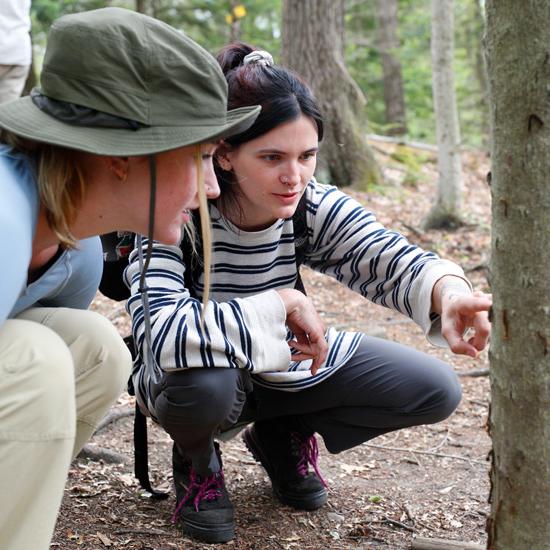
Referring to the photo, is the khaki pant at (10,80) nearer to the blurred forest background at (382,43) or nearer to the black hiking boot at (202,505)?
the black hiking boot at (202,505)

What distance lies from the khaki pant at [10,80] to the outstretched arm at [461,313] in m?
2.96

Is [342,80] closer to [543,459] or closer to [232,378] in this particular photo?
[232,378]

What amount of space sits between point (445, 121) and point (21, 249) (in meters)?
6.00

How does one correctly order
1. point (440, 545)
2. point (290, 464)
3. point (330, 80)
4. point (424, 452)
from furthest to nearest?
point (330, 80), point (424, 452), point (290, 464), point (440, 545)

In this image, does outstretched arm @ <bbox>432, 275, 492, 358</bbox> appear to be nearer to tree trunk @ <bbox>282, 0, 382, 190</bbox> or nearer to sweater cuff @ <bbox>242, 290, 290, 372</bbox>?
sweater cuff @ <bbox>242, 290, 290, 372</bbox>

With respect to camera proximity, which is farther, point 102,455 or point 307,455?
point 102,455

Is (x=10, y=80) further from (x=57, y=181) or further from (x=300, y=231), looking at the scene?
(x=57, y=181)

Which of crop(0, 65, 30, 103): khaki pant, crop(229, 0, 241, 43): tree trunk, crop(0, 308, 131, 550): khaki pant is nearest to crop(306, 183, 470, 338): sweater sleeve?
crop(0, 308, 131, 550): khaki pant

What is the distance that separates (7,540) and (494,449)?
1007 millimetres

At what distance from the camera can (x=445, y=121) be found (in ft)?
22.9

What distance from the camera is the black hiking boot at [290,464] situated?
251cm

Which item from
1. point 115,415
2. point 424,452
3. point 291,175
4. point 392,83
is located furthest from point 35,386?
point 392,83

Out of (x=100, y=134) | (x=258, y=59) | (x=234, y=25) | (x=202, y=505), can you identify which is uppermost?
(x=234, y=25)

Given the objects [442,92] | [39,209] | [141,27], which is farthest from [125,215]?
[442,92]
